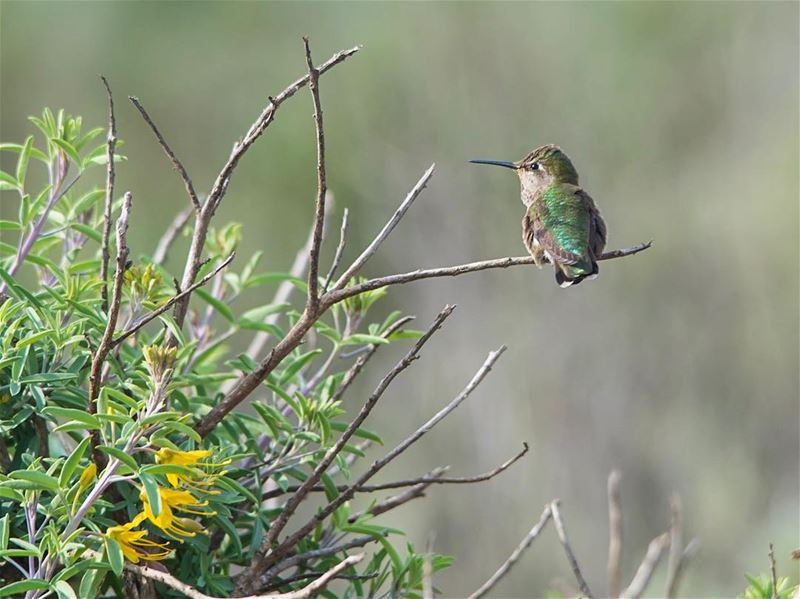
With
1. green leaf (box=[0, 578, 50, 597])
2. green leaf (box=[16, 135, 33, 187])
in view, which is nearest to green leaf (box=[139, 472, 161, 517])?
green leaf (box=[0, 578, 50, 597])

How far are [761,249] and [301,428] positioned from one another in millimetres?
14528

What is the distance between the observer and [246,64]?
19.5m

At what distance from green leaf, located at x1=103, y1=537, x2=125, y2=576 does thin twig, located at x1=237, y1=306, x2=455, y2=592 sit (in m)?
0.32

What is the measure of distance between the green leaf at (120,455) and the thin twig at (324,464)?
13.8 inches

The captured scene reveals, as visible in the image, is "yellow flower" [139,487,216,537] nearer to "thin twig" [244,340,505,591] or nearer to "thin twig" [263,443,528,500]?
"thin twig" [244,340,505,591]

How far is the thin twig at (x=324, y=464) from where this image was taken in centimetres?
189

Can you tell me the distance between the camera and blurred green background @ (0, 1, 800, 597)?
15.9 m

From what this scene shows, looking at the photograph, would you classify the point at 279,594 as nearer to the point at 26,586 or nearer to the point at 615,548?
the point at 26,586

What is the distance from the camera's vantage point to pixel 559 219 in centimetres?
360

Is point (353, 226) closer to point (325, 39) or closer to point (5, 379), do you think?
point (325, 39)

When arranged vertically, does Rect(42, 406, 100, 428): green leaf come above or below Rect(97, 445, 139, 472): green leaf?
above

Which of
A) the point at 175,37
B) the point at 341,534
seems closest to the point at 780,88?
the point at 175,37

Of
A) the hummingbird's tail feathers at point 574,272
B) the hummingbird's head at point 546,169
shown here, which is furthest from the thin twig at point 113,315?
the hummingbird's head at point 546,169

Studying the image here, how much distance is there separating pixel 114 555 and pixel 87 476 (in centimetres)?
17
